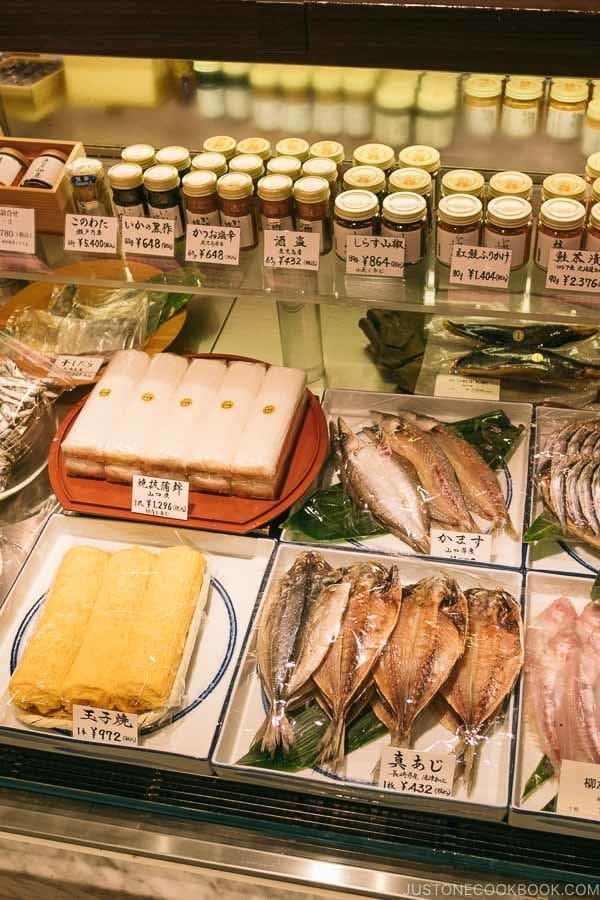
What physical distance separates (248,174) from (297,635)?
1.04 m

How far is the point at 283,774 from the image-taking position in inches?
61.4

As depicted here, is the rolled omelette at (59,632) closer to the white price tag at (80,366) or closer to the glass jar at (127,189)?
the white price tag at (80,366)

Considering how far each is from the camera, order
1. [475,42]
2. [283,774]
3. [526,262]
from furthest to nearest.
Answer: [526,262]
[283,774]
[475,42]

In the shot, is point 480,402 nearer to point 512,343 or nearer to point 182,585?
point 512,343

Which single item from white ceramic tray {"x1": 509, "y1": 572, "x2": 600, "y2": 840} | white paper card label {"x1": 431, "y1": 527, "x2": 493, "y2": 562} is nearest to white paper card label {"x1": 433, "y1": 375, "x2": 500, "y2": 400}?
white paper card label {"x1": 431, "y1": 527, "x2": 493, "y2": 562}

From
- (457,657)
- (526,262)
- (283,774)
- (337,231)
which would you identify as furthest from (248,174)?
(283,774)

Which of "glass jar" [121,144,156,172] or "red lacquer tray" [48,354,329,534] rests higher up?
"glass jar" [121,144,156,172]

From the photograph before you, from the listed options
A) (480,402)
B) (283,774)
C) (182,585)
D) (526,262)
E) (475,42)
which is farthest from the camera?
(480,402)

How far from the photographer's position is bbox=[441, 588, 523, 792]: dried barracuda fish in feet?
5.15

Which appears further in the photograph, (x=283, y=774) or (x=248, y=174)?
(x=248, y=174)

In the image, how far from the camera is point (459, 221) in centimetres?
160

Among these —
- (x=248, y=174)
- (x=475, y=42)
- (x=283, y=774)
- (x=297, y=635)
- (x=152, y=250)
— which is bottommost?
(x=283, y=774)

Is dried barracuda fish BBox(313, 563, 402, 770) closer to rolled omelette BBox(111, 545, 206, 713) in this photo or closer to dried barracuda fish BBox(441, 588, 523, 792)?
dried barracuda fish BBox(441, 588, 523, 792)

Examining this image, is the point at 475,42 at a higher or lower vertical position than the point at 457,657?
higher
